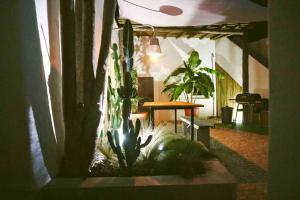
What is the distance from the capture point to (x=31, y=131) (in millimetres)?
2236

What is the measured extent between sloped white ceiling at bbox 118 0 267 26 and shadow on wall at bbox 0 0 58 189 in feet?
11.7

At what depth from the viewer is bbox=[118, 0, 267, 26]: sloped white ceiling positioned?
16.3ft

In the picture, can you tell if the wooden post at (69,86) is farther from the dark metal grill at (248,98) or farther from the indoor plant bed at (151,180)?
the dark metal grill at (248,98)

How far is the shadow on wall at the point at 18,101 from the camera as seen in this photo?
2.10m

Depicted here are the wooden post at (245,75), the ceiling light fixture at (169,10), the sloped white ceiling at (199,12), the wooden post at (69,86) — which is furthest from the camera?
the wooden post at (245,75)

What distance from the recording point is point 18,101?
2.16 metres

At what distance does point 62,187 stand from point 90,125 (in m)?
0.68

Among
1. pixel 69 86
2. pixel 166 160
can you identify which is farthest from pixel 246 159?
pixel 69 86

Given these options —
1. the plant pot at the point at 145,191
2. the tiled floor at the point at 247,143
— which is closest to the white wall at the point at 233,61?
the tiled floor at the point at 247,143

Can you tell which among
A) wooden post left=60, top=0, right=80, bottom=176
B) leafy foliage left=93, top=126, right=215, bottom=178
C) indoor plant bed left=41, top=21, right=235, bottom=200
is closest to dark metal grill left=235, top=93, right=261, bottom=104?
leafy foliage left=93, top=126, right=215, bottom=178

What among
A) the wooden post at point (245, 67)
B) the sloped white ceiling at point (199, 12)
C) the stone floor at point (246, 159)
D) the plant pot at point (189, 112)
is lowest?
the stone floor at point (246, 159)

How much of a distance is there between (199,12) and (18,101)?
4.42m

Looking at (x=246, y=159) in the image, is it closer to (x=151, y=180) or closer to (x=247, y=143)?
(x=247, y=143)

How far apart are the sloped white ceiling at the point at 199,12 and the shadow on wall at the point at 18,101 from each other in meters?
3.57
